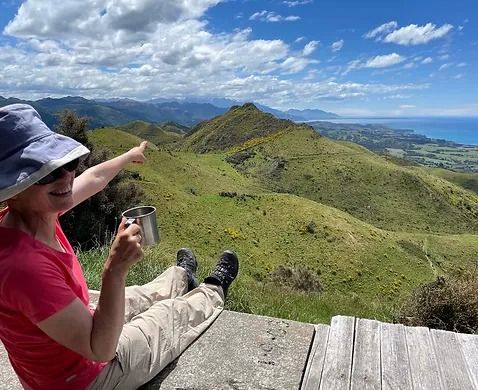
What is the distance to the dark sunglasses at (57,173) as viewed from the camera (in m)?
1.73

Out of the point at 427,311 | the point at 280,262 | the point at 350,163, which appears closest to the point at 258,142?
the point at 350,163

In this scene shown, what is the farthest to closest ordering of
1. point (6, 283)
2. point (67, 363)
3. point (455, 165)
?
point (455, 165) → point (67, 363) → point (6, 283)

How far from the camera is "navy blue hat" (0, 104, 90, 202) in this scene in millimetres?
1627

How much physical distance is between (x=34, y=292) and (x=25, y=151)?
492 mm

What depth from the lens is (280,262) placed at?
2839 centimetres

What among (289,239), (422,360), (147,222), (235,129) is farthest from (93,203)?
(235,129)

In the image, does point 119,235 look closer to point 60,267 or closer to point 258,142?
point 60,267

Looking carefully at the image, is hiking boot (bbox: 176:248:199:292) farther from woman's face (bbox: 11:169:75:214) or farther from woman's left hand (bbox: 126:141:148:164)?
woman's face (bbox: 11:169:75:214)

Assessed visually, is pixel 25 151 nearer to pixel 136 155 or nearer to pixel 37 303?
pixel 37 303

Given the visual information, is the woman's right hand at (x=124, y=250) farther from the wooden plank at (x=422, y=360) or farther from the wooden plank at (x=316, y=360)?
the wooden plank at (x=422, y=360)

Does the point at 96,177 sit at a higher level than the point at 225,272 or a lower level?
higher

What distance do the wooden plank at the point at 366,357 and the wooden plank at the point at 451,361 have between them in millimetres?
350

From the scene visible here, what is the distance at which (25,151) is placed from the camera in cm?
168

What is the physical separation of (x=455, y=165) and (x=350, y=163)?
141694 mm
